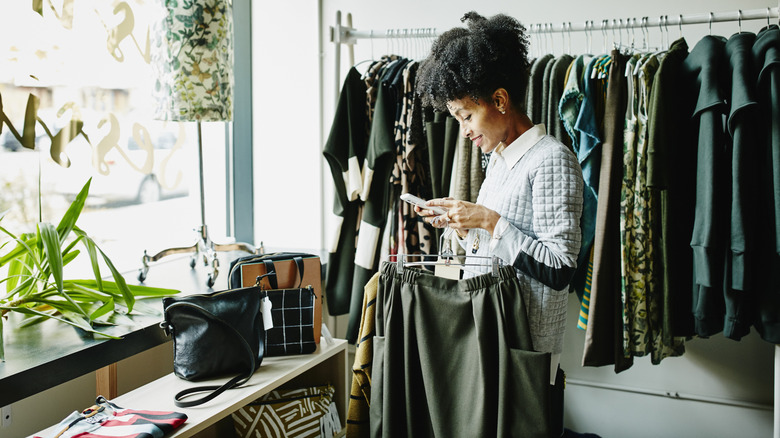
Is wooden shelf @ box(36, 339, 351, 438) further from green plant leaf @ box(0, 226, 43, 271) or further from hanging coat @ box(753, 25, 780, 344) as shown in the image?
hanging coat @ box(753, 25, 780, 344)

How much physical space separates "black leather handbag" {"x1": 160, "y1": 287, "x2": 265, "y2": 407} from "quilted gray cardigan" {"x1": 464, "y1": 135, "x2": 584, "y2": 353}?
0.66 m

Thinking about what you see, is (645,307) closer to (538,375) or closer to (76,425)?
(538,375)

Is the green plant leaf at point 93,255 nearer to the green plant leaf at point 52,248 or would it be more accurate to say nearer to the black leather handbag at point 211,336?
the green plant leaf at point 52,248

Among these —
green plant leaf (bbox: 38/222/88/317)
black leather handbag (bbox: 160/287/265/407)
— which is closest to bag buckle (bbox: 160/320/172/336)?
black leather handbag (bbox: 160/287/265/407)

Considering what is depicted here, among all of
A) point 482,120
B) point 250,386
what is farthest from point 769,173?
point 250,386

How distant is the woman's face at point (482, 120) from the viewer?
1.58 metres

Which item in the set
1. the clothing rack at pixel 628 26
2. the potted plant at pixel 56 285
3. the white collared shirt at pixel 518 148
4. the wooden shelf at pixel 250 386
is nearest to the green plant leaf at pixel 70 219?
the potted plant at pixel 56 285

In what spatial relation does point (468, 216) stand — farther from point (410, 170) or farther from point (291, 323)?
point (410, 170)

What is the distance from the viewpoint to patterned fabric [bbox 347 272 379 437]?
1.63 metres

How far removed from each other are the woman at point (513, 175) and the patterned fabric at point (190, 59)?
0.72 metres

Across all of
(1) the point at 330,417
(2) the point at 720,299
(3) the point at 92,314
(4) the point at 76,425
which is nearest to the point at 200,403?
(4) the point at 76,425

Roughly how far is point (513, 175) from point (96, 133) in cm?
140

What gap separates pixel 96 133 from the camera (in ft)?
7.03

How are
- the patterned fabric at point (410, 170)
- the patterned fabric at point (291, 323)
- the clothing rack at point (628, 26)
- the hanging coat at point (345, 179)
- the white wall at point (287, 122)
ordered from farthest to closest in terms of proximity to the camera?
the white wall at point (287, 122)
the hanging coat at point (345, 179)
the patterned fabric at point (410, 170)
the clothing rack at point (628, 26)
the patterned fabric at point (291, 323)
